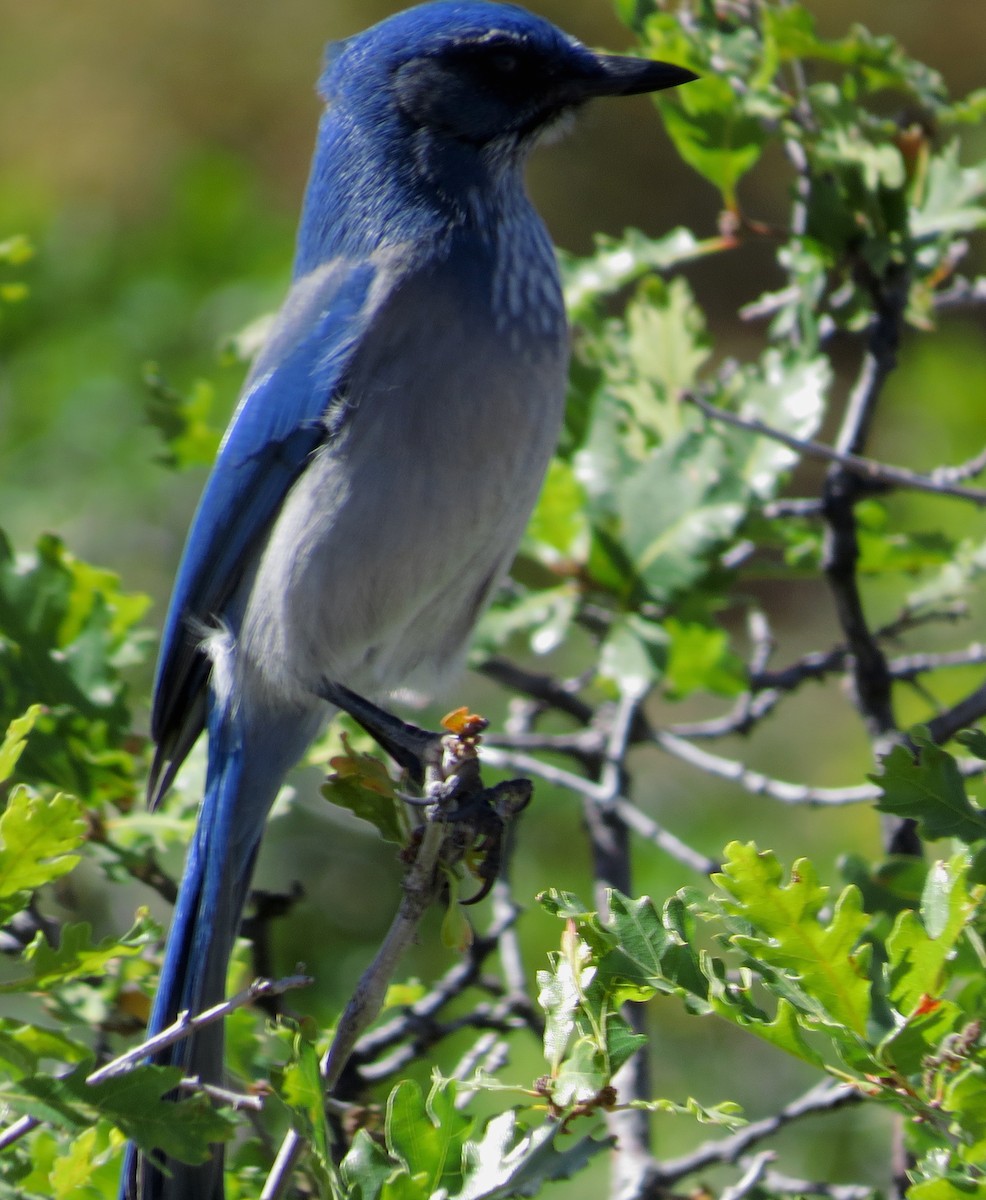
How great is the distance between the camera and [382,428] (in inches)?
100

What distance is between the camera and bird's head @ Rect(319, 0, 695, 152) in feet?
9.23

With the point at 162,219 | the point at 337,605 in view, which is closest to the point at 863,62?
the point at 337,605

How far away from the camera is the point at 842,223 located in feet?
7.97

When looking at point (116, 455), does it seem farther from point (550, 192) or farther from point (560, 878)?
point (550, 192)

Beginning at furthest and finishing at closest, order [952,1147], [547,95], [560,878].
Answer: [560,878] < [547,95] < [952,1147]

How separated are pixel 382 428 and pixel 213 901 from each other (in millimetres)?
785

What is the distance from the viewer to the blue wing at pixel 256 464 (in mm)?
2621

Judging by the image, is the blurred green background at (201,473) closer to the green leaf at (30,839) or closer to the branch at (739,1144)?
the branch at (739,1144)

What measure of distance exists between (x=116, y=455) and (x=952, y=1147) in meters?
3.07

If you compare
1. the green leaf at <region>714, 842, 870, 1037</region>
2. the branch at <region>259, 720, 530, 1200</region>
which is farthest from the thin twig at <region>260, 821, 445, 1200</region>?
the green leaf at <region>714, 842, 870, 1037</region>

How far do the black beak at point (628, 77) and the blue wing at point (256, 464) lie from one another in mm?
516

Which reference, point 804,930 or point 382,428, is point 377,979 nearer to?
point 804,930

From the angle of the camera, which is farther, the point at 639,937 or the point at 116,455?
the point at 116,455

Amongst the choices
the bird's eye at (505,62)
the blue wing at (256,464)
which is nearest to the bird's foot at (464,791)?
the blue wing at (256,464)
